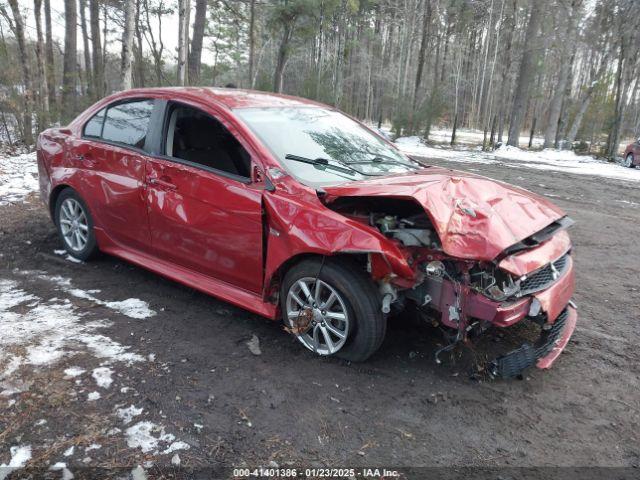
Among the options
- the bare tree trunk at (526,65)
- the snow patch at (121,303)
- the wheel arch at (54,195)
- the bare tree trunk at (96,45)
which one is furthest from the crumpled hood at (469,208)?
the bare tree trunk at (526,65)

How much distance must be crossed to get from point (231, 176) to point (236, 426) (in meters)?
1.72

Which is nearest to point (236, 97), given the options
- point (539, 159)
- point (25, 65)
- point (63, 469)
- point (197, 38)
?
point (63, 469)

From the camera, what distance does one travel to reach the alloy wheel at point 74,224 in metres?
4.68

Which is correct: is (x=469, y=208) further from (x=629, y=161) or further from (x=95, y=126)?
(x=629, y=161)

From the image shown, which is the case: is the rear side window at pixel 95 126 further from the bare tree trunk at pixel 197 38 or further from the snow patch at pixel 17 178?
the bare tree trunk at pixel 197 38

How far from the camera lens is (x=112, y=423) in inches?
99.3

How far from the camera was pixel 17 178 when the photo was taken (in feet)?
28.1

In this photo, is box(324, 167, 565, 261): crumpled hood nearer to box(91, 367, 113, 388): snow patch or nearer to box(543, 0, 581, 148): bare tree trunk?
box(91, 367, 113, 388): snow patch

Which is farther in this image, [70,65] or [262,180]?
[70,65]

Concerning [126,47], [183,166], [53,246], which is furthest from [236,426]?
[126,47]

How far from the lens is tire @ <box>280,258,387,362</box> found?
116 inches

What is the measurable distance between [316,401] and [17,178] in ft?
26.9

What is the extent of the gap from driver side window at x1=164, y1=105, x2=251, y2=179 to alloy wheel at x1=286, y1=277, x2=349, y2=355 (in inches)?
36.0

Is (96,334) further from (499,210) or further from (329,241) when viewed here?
(499,210)
